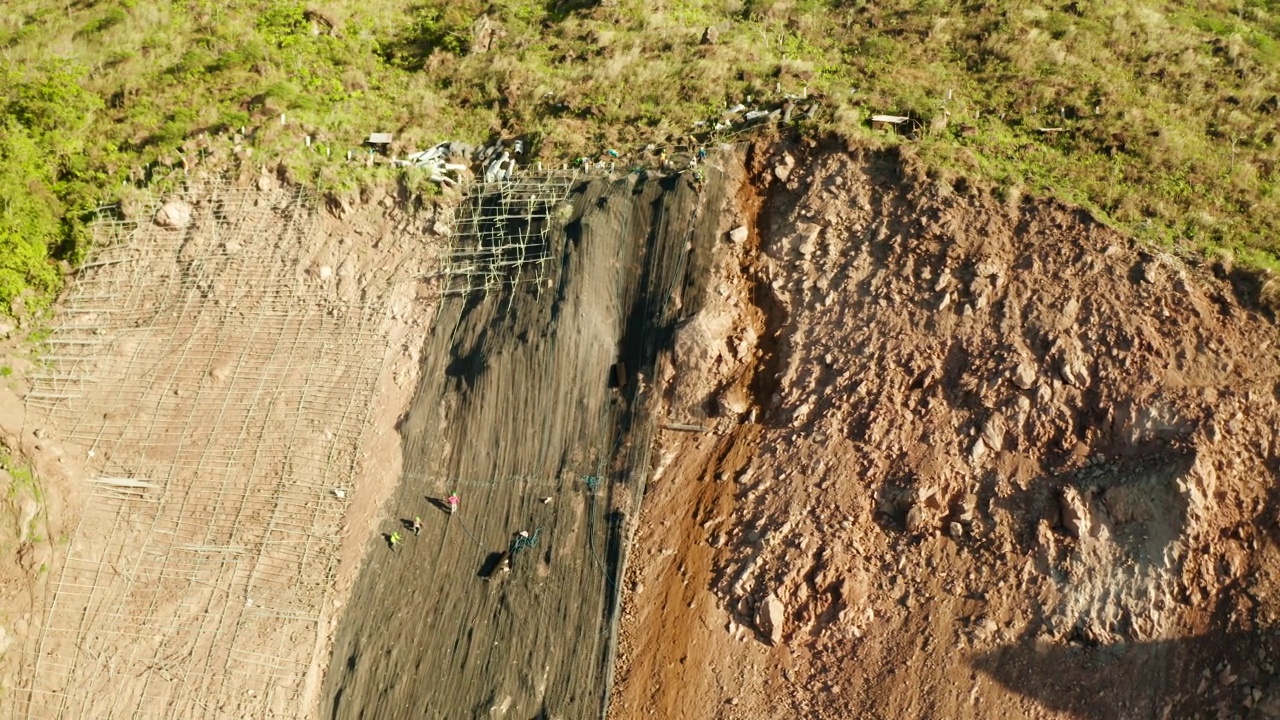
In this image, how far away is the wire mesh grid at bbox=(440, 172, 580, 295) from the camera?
1333cm

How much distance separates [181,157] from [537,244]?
286 inches

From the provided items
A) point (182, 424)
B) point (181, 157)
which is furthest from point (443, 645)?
point (181, 157)

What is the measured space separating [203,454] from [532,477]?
5.34 meters

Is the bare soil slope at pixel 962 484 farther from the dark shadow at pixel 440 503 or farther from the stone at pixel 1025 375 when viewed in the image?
the dark shadow at pixel 440 503

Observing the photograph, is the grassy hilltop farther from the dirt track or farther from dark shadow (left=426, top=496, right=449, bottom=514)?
dark shadow (left=426, top=496, right=449, bottom=514)

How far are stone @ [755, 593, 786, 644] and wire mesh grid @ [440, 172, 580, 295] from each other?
6167 mm

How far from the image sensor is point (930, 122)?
42.5 feet

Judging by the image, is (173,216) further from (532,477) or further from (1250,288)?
(1250,288)

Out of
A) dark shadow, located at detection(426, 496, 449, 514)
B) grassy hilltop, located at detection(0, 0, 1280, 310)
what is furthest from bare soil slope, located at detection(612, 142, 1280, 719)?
dark shadow, located at detection(426, 496, 449, 514)

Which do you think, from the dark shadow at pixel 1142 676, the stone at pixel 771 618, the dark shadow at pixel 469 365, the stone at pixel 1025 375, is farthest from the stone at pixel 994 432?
the dark shadow at pixel 469 365

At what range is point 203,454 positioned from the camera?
12.6 m

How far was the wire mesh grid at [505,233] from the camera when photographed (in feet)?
43.7

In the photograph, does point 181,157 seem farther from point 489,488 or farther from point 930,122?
point 930,122

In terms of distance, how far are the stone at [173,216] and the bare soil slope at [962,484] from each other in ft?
31.2
